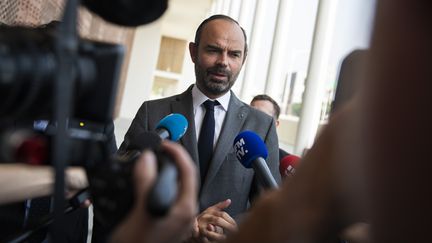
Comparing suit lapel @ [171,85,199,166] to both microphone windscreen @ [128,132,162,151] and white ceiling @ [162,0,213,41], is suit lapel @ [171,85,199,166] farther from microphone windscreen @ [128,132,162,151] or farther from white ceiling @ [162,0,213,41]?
white ceiling @ [162,0,213,41]

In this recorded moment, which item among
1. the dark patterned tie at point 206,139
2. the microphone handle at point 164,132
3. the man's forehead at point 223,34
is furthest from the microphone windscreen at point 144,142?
the man's forehead at point 223,34

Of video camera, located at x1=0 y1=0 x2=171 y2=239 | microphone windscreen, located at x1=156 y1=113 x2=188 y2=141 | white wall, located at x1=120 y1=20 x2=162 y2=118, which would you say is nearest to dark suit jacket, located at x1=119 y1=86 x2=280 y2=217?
microphone windscreen, located at x1=156 y1=113 x2=188 y2=141

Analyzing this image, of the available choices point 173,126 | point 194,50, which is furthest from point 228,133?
point 173,126

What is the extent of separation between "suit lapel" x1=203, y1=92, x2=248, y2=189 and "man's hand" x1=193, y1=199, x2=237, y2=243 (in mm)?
241

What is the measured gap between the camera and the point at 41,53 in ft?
1.53

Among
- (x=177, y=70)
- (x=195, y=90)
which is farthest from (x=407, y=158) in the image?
(x=177, y=70)

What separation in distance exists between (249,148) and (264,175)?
21cm

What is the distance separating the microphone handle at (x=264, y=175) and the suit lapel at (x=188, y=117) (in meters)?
0.55

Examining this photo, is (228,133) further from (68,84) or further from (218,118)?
(68,84)

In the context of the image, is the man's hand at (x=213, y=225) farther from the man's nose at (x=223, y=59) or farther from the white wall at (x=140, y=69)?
the white wall at (x=140, y=69)

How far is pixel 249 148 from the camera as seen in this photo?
1.11 metres

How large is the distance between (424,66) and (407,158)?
71mm

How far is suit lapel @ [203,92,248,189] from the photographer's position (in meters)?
1.50

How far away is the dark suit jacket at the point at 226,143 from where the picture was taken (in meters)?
1.48
